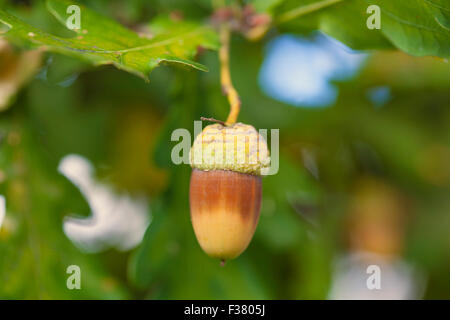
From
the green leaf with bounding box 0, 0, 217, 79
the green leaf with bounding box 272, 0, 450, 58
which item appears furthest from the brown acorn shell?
the green leaf with bounding box 272, 0, 450, 58

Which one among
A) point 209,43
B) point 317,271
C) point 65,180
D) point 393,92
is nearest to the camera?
point 209,43

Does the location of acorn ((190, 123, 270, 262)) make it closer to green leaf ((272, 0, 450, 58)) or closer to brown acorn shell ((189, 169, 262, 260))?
brown acorn shell ((189, 169, 262, 260))

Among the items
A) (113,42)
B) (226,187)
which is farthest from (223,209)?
(113,42)

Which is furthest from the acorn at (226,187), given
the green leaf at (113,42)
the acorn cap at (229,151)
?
the green leaf at (113,42)

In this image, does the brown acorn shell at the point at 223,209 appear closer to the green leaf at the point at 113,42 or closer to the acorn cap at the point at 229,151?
the acorn cap at the point at 229,151
